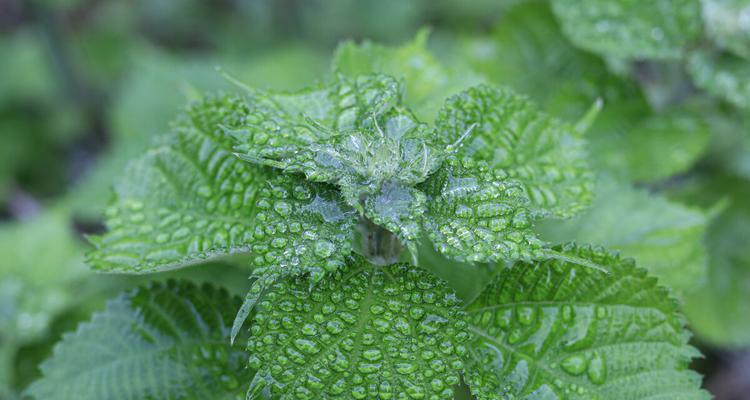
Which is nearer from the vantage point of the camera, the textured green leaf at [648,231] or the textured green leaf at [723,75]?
the textured green leaf at [648,231]

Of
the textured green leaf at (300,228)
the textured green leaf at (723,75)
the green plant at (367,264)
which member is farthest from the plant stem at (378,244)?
the textured green leaf at (723,75)

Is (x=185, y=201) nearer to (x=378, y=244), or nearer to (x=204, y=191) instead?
(x=204, y=191)

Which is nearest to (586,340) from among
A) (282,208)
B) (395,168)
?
(395,168)

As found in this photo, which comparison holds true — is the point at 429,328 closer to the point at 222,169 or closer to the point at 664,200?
the point at 222,169

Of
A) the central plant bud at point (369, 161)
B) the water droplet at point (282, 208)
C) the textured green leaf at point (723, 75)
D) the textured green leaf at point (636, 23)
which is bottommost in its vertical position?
the water droplet at point (282, 208)

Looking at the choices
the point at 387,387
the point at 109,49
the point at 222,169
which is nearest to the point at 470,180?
the point at 387,387

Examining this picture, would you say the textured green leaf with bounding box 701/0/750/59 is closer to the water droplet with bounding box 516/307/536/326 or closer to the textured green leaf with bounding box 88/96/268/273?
the water droplet with bounding box 516/307/536/326

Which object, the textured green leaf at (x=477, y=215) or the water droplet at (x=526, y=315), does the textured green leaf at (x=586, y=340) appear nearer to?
the water droplet at (x=526, y=315)
